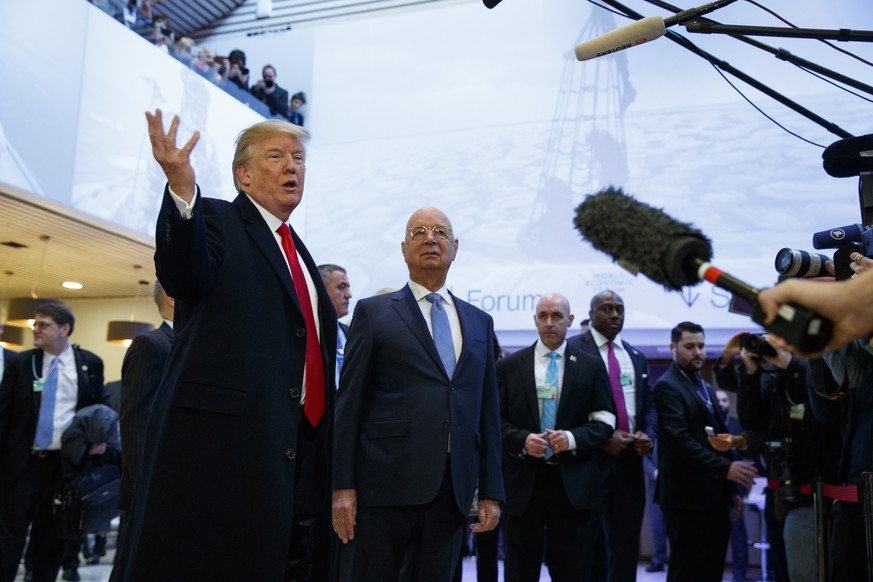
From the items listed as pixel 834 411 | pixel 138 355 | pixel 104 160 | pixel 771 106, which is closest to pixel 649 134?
pixel 771 106

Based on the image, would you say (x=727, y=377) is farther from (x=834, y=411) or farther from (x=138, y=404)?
(x=138, y=404)

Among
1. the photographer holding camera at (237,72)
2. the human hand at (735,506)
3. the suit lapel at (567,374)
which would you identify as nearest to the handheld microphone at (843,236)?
the suit lapel at (567,374)

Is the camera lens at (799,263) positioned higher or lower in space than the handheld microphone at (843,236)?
lower

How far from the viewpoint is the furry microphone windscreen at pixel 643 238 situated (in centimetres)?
138

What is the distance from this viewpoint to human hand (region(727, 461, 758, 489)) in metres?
4.38

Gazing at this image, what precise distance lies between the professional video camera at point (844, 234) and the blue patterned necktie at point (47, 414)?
168 inches

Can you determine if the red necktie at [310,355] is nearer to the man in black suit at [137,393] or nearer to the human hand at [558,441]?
the man in black suit at [137,393]

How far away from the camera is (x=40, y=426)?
4832mm

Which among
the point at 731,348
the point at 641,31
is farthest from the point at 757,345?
the point at 641,31

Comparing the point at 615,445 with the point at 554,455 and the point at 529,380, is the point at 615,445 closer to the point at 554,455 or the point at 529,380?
the point at 554,455

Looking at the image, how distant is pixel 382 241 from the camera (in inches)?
439

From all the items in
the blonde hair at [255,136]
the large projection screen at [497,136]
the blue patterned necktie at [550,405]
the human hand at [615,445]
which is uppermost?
the large projection screen at [497,136]

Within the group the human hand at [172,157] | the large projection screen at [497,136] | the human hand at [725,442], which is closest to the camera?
the human hand at [172,157]

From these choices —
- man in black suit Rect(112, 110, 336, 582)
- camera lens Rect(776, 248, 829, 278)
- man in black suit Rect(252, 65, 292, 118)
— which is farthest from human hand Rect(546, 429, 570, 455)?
man in black suit Rect(252, 65, 292, 118)
